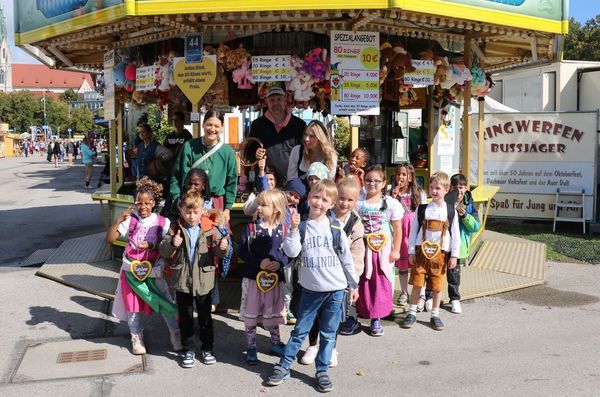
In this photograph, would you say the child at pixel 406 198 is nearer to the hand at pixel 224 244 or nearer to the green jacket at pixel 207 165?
the green jacket at pixel 207 165

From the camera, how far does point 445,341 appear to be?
5.43 metres

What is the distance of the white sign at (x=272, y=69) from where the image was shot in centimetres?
707

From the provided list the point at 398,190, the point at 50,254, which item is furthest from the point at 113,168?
the point at 398,190

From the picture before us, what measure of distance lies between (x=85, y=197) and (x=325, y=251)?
15.7 metres

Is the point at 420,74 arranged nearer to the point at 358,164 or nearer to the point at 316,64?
the point at 316,64

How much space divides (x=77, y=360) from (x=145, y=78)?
407 centimetres

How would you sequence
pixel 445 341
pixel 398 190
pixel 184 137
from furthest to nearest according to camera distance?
pixel 184 137 < pixel 398 190 < pixel 445 341

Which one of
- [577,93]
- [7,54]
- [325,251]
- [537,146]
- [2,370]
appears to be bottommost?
[2,370]

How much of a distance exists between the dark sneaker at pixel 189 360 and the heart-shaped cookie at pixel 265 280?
0.76 m

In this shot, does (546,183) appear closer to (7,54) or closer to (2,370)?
(2,370)

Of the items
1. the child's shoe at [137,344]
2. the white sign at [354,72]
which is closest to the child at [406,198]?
the white sign at [354,72]

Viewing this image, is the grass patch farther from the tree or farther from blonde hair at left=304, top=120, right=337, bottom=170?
the tree

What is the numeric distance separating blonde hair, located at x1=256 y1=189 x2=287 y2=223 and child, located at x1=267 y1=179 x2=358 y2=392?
8.9 inches

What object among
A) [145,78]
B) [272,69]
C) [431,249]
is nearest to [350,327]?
[431,249]
